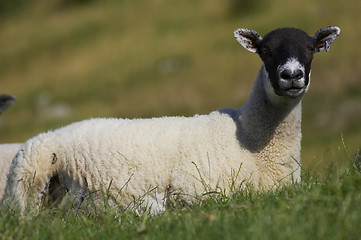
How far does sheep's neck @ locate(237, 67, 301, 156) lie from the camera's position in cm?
702

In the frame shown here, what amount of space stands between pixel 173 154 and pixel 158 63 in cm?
3361

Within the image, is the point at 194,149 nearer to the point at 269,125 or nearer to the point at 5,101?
the point at 269,125

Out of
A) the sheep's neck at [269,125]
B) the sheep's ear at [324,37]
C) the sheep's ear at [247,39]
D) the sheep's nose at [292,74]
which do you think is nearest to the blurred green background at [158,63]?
the sheep's ear at [324,37]

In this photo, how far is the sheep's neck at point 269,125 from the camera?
7016 mm

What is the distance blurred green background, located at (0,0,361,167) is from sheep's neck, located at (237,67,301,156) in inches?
707

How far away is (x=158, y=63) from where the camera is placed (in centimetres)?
4022

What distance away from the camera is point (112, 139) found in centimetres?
734

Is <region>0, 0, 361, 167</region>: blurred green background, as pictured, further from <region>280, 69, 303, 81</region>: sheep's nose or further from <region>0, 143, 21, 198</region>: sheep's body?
<region>280, 69, 303, 81</region>: sheep's nose

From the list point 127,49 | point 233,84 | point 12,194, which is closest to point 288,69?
point 12,194

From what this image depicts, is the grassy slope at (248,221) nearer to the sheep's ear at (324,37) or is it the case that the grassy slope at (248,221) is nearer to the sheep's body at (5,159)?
the sheep's ear at (324,37)

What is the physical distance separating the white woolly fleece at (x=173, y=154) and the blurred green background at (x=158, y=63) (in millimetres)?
18016

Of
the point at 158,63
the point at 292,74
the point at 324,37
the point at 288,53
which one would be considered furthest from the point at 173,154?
the point at 158,63

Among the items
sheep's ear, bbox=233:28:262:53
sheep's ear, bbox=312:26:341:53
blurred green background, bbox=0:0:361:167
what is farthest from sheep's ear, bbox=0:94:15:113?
blurred green background, bbox=0:0:361:167

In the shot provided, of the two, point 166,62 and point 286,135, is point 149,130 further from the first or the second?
point 166,62
